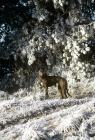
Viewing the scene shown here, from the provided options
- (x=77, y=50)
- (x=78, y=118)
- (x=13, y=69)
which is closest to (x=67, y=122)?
(x=78, y=118)

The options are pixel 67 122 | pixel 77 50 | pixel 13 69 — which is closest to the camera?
pixel 67 122

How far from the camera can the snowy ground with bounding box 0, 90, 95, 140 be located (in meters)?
8.76

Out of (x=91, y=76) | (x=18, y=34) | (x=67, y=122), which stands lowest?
(x=67, y=122)

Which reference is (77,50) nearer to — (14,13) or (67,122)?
(14,13)

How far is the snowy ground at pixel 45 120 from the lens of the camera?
8.76m

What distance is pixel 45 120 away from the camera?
9.92 metres

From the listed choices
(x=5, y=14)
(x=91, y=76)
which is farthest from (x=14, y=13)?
(x=91, y=76)

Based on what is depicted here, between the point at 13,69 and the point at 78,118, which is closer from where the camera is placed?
the point at 78,118

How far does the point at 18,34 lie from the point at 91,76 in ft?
16.1

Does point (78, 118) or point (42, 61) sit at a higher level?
point (42, 61)

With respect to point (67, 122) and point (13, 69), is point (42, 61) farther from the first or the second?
point (67, 122)

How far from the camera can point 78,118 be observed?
9.64 m

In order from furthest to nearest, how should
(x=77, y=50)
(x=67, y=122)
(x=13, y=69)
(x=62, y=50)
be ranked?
1. (x=13, y=69)
2. (x=62, y=50)
3. (x=77, y=50)
4. (x=67, y=122)

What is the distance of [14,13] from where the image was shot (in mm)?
18438
